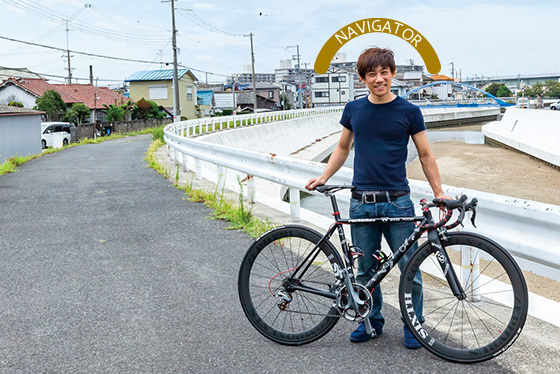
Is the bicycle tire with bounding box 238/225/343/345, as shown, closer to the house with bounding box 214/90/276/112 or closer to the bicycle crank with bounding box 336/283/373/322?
the bicycle crank with bounding box 336/283/373/322

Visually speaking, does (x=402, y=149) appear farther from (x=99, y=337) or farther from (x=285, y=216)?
(x=285, y=216)

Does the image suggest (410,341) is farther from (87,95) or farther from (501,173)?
(87,95)

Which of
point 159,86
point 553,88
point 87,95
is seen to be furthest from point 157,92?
point 553,88

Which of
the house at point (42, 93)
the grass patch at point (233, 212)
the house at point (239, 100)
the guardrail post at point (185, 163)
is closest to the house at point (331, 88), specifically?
the house at point (239, 100)

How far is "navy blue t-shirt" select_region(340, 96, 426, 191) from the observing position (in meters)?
3.67

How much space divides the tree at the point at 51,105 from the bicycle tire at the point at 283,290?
45929 mm

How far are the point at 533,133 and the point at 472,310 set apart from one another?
28.2 m

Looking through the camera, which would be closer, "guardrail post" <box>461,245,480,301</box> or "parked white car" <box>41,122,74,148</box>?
"guardrail post" <box>461,245,480,301</box>

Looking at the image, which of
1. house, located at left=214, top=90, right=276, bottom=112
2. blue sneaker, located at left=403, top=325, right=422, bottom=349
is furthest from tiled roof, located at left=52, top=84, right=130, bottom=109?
blue sneaker, located at left=403, top=325, right=422, bottom=349

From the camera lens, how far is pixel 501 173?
83.1 feet

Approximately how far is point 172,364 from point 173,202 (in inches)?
265

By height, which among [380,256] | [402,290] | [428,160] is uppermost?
[428,160]

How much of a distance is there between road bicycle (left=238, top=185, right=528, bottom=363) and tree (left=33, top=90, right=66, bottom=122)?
46.0 m

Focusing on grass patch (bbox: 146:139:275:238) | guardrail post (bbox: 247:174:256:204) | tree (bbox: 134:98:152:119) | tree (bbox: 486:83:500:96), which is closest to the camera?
grass patch (bbox: 146:139:275:238)
